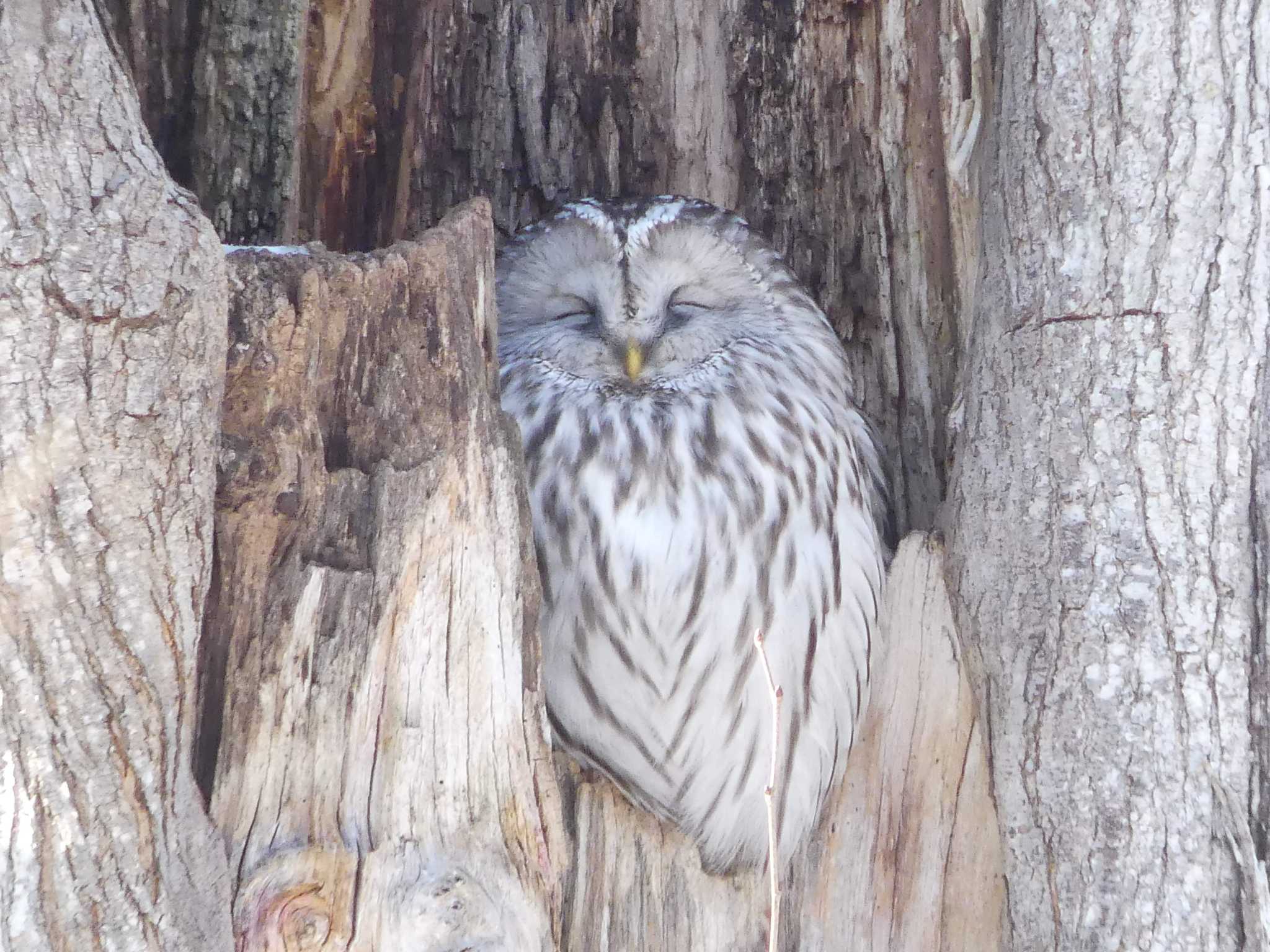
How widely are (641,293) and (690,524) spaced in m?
0.44

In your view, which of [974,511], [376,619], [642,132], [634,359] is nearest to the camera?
[376,619]

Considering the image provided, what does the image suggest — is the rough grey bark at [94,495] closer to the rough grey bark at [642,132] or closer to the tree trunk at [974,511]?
the tree trunk at [974,511]

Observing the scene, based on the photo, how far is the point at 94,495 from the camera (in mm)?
1393

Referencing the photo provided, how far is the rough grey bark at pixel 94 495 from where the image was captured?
1349 millimetres

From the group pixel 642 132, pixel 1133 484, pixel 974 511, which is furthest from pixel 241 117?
pixel 1133 484

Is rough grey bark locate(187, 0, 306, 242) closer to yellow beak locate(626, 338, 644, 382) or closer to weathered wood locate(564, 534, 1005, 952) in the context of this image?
yellow beak locate(626, 338, 644, 382)

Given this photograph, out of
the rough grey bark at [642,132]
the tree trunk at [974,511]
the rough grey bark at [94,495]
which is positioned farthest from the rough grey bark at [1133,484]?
the rough grey bark at [94,495]

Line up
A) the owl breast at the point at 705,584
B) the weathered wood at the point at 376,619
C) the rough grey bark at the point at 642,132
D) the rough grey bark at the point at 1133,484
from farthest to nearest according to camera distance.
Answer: the rough grey bark at the point at 642,132
the owl breast at the point at 705,584
the rough grey bark at the point at 1133,484
the weathered wood at the point at 376,619

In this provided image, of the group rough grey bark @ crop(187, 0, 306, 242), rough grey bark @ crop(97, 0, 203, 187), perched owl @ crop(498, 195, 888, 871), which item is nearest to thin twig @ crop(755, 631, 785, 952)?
perched owl @ crop(498, 195, 888, 871)

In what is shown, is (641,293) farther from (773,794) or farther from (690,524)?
(773,794)

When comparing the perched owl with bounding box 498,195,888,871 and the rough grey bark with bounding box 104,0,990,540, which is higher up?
the rough grey bark with bounding box 104,0,990,540

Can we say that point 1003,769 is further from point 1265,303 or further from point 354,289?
point 354,289

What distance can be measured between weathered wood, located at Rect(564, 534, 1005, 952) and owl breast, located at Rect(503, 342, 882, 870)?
0.05 m

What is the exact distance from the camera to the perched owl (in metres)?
2.12
